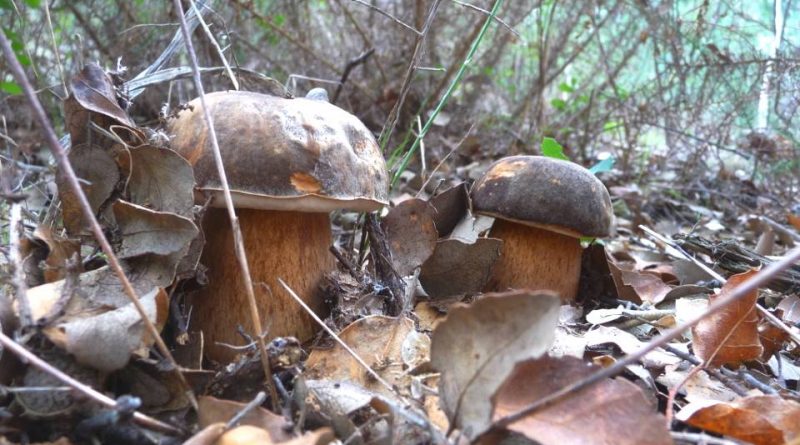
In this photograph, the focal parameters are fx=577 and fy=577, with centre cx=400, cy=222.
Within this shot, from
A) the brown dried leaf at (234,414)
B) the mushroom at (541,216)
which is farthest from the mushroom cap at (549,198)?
the brown dried leaf at (234,414)

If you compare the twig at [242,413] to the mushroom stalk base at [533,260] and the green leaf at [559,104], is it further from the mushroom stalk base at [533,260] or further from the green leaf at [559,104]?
the green leaf at [559,104]

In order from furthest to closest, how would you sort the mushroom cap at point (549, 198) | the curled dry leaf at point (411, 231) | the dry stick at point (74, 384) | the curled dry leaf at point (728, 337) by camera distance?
1. the mushroom cap at point (549, 198)
2. the curled dry leaf at point (411, 231)
3. the curled dry leaf at point (728, 337)
4. the dry stick at point (74, 384)

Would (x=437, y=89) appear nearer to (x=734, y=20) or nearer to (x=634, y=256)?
(x=634, y=256)

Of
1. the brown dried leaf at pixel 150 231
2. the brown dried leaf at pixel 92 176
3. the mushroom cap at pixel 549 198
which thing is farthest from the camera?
the mushroom cap at pixel 549 198

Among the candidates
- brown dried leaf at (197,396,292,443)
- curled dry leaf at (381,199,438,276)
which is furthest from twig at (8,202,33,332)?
curled dry leaf at (381,199,438,276)

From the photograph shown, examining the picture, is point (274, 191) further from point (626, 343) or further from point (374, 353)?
point (626, 343)
